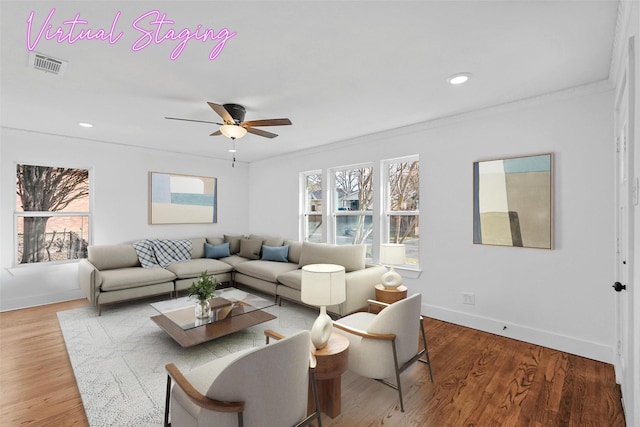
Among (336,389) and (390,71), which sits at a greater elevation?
(390,71)

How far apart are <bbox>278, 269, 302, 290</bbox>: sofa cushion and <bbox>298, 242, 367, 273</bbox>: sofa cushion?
1.06ft

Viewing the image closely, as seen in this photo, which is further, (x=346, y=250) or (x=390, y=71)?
(x=346, y=250)

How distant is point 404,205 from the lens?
429 centimetres

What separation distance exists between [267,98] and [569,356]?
3687 mm

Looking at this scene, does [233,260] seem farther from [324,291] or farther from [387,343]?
[387,343]

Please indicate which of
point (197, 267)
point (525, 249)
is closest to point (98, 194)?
point (197, 267)

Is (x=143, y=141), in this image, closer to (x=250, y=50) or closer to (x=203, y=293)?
(x=203, y=293)

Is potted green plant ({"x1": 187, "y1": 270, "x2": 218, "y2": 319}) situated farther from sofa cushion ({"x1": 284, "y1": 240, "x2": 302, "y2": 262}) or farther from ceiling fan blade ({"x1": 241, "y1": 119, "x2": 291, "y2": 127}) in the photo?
sofa cushion ({"x1": 284, "y1": 240, "x2": 302, "y2": 262})

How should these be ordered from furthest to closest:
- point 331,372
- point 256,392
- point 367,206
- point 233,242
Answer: point 233,242
point 367,206
point 331,372
point 256,392

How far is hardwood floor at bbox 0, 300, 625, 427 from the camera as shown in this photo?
198 cm

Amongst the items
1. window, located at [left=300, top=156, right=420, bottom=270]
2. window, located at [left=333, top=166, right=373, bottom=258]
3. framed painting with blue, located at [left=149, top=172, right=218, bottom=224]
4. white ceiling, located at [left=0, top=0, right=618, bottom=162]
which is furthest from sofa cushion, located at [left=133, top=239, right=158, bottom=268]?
window, located at [left=333, top=166, right=373, bottom=258]

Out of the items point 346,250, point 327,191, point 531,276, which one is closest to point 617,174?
point 531,276

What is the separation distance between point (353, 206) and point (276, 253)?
150cm

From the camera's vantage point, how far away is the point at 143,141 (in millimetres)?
4762
